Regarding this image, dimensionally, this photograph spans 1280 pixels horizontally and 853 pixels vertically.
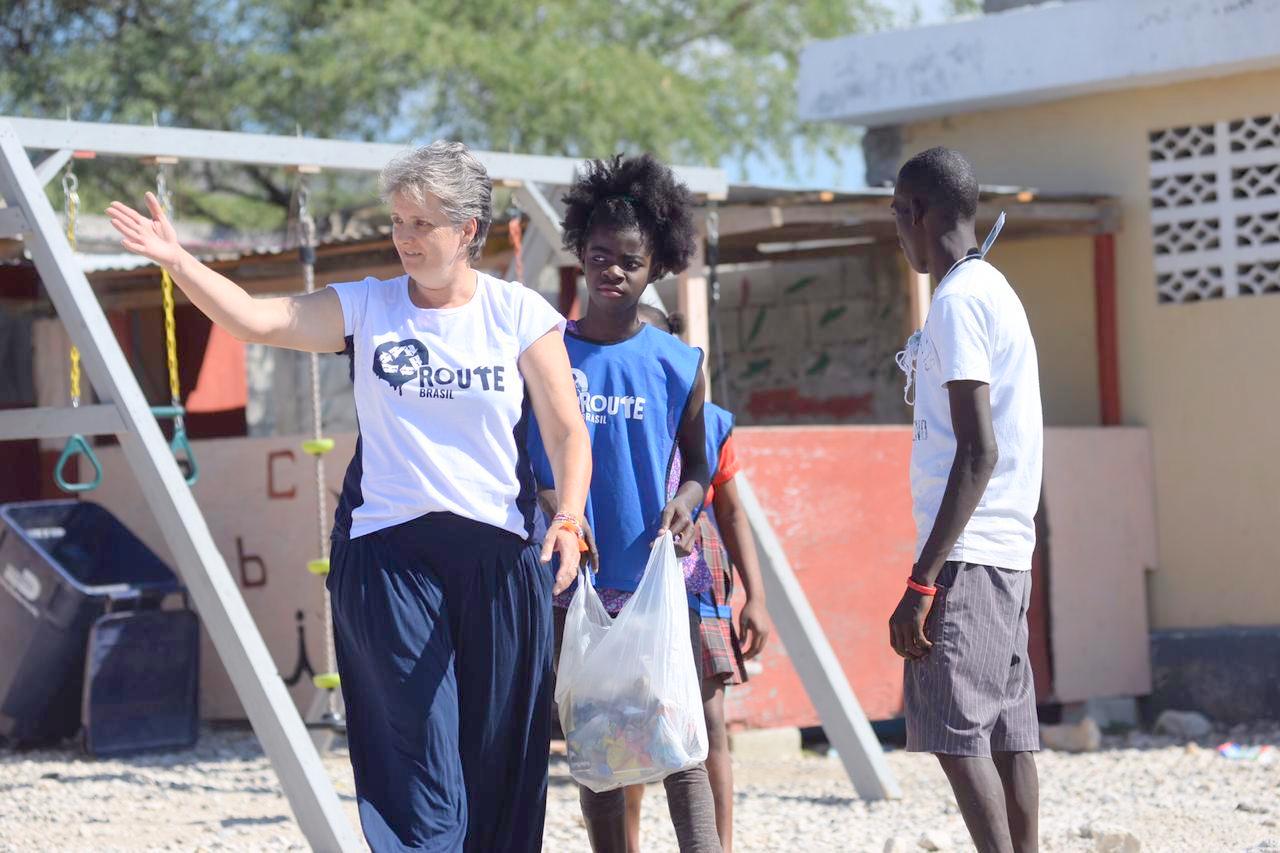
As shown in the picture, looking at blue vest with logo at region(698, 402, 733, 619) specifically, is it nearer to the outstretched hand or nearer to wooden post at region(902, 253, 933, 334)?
the outstretched hand

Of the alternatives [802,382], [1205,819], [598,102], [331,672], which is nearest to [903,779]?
[1205,819]

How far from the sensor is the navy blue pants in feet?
11.0

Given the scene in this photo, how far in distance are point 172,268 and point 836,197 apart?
15.5 ft

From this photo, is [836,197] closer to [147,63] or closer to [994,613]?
[994,613]

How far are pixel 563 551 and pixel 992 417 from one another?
3.13 feet

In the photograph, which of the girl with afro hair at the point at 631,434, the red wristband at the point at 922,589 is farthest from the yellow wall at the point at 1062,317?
the red wristband at the point at 922,589

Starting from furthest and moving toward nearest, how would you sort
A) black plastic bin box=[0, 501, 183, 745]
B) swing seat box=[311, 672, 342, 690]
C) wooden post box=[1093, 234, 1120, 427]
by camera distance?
wooden post box=[1093, 234, 1120, 427] → black plastic bin box=[0, 501, 183, 745] → swing seat box=[311, 672, 342, 690]

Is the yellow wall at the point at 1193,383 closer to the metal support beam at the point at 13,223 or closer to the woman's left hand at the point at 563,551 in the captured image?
the metal support beam at the point at 13,223

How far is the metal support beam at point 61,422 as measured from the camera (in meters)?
5.10

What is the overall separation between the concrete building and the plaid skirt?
4.99 m

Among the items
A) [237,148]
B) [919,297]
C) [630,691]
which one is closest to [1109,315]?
[919,297]

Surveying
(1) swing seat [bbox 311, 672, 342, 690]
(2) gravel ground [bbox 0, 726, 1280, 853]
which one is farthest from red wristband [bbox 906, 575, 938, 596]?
(1) swing seat [bbox 311, 672, 342, 690]

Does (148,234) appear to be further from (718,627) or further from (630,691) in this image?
(718,627)

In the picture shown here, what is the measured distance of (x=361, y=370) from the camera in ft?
11.2
